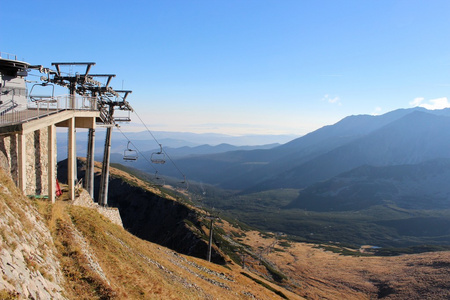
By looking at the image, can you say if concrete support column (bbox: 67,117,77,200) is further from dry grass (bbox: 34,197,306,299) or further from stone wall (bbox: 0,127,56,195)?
dry grass (bbox: 34,197,306,299)

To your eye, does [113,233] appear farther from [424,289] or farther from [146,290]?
[424,289]

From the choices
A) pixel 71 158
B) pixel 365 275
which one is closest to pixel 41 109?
pixel 71 158

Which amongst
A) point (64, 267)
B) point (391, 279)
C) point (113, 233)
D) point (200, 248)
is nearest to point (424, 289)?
point (391, 279)

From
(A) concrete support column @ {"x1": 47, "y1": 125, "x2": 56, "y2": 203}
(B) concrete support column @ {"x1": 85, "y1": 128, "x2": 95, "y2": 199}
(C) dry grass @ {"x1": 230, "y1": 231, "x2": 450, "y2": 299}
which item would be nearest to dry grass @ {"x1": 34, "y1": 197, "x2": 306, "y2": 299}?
(A) concrete support column @ {"x1": 47, "y1": 125, "x2": 56, "y2": 203}

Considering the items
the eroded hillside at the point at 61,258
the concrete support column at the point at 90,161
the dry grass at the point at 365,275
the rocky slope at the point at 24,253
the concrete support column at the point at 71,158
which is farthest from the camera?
the dry grass at the point at 365,275

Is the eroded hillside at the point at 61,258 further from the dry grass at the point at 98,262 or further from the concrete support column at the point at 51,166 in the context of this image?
the concrete support column at the point at 51,166

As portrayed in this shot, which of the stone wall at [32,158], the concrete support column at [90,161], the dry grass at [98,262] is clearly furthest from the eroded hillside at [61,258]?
the concrete support column at [90,161]

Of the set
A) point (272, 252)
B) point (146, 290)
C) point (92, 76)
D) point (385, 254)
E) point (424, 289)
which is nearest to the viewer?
point (146, 290)

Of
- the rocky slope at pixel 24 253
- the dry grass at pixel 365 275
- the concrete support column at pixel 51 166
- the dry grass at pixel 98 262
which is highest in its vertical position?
the concrete support column at pixel 51 166

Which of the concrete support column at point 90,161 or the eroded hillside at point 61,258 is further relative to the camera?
the concrete support column at point 90,161

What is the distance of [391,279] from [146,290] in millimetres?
88936

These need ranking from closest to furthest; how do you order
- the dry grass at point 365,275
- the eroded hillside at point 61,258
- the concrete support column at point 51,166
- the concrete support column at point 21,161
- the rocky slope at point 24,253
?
the rocky slope at point 24,253 < the eroded hillside at point 61,258 < the concrete support column at point 21,161 < the concrete support column at point 51,166 < the dry grass at point 365,275

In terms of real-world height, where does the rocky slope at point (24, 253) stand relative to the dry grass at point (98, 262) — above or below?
above

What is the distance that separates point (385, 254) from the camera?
13412 centimetres
